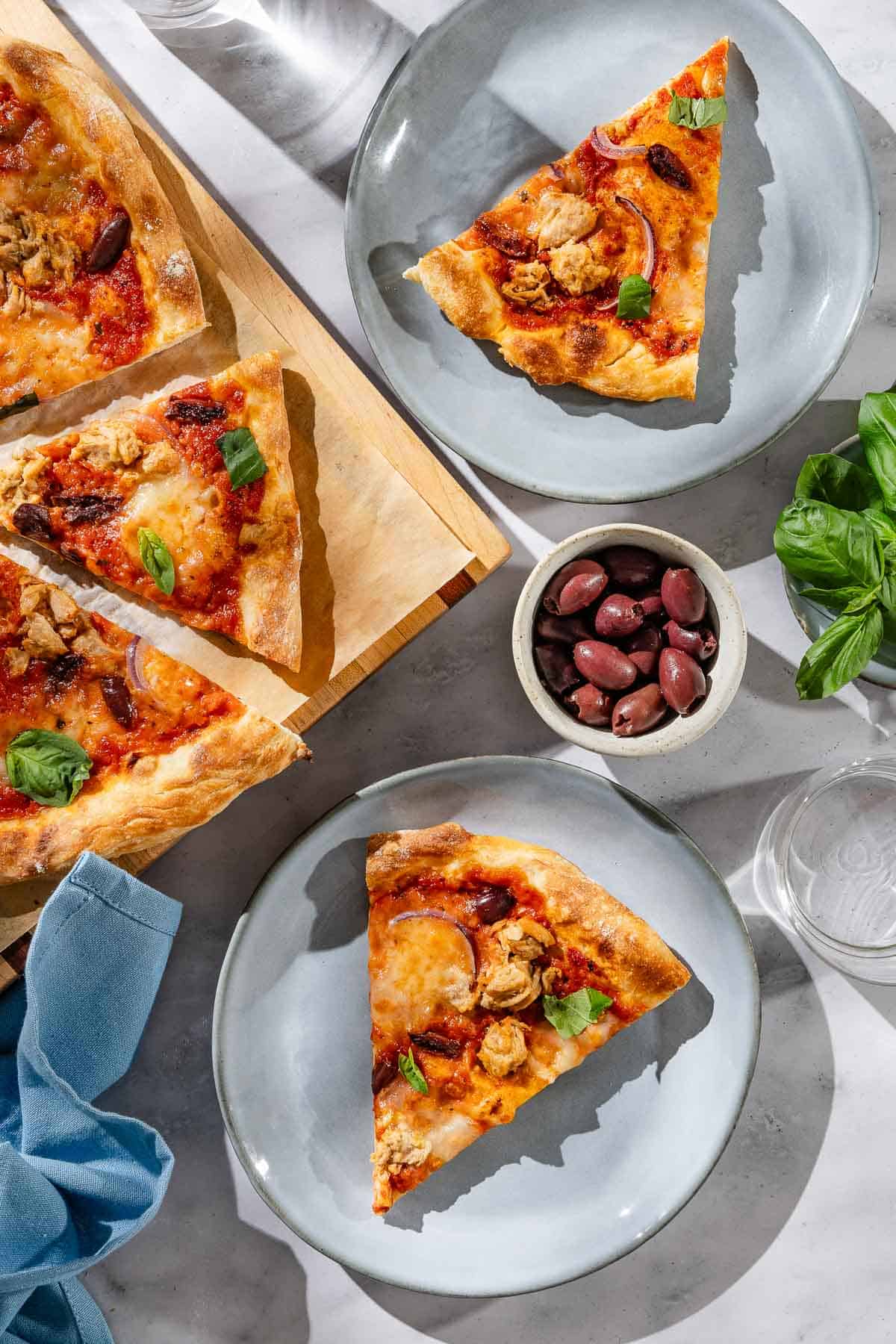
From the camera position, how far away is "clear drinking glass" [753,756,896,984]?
3.76 m

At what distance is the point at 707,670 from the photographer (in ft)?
11.0

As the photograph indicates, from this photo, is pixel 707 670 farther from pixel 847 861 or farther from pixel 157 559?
pixel 157 559

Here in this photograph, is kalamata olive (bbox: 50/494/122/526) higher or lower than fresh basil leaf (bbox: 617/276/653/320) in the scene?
higher

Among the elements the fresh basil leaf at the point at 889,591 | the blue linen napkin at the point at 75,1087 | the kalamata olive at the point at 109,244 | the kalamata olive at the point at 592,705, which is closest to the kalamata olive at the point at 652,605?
the kalamata olive at the point at 592,705

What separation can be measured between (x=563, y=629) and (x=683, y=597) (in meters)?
0.38

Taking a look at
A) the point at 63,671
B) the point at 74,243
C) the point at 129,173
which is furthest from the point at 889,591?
the point at 74,243

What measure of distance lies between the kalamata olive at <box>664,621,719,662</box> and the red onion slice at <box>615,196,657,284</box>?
3.70 feet

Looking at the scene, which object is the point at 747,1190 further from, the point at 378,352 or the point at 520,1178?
the point at 378,352

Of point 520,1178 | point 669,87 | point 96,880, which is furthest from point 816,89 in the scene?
point 520,1178

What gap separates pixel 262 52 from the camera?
3828 millimetres

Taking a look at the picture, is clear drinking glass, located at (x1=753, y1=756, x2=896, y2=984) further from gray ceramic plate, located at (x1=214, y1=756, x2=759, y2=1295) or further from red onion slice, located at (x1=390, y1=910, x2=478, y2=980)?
red onion slice, located at (x1=390, y1=910, x2=478, y2=980)

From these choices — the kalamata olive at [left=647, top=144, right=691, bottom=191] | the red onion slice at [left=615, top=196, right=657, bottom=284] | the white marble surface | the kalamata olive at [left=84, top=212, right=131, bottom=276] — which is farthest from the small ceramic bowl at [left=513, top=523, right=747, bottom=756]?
the kalamata olive at [left=84, top=212, right=131, bottom=276]

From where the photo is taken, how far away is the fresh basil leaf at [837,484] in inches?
130

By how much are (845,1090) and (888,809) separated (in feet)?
3.41
